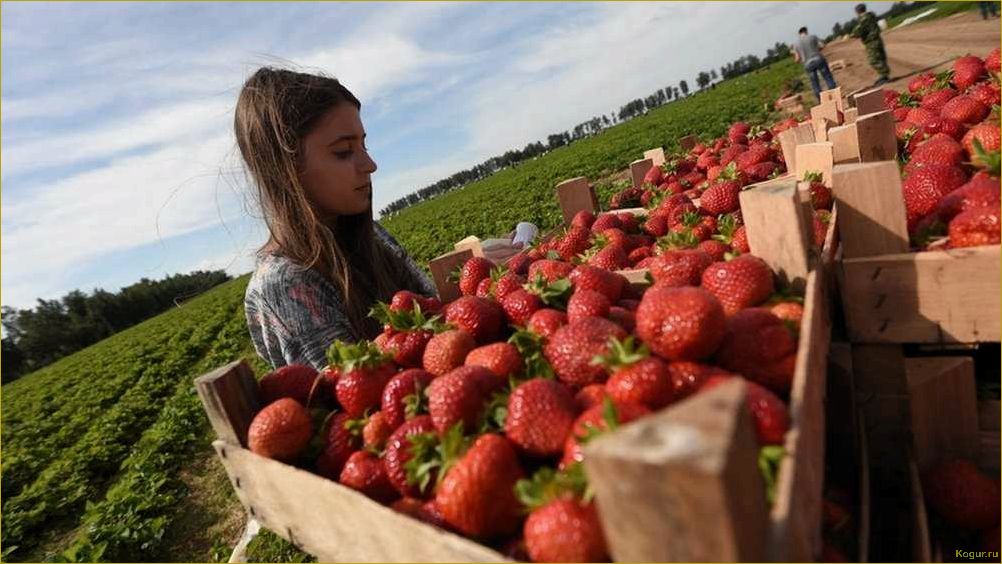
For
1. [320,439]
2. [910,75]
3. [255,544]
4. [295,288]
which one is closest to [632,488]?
[320,439]

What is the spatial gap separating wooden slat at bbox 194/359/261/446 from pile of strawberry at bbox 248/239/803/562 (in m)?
0.10

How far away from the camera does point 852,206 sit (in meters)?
1.66

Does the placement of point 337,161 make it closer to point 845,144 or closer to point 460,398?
point 460,398

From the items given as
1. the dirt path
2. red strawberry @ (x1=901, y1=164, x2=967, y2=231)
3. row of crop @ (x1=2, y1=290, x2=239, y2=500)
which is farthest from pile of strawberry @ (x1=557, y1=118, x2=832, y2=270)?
the dirt path

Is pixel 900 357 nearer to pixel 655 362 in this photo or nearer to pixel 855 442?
pixel 855 442

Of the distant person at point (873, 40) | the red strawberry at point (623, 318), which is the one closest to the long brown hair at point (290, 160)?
the red strawberry at point (623, 318)

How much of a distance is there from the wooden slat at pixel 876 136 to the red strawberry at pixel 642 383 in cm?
201

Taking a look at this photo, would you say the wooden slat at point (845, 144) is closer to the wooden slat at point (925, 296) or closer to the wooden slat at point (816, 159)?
the wooden slat at point (816, 159)

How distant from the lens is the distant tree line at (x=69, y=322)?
70.0 m

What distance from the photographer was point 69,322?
74938mm

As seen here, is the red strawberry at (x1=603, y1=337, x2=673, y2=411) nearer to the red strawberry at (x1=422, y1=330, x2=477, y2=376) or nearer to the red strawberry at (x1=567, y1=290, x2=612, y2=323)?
the red strawberry at (x1=567, y1=290, x2=612, y2=323)

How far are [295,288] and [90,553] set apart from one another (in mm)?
4724

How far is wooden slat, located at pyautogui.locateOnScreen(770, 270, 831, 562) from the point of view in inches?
31.9

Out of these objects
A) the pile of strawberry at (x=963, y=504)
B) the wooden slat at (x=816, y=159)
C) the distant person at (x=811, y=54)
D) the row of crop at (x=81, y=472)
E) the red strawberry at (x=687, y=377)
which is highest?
the distant person at (x=811, y=54)
